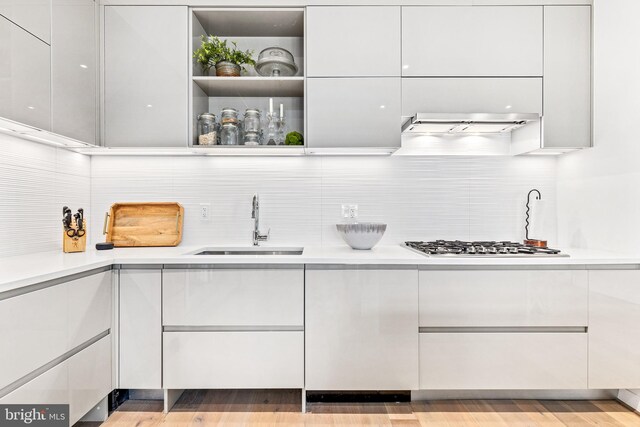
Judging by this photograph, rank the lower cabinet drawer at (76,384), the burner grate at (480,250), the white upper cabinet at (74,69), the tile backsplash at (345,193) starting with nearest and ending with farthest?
the lower cabinet drawer at (76,384) → the white upper cabinet at (74,69) → the burner grate at (480,250) → the tile backsplash at (345,193)

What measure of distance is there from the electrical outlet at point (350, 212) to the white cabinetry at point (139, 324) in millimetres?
1213

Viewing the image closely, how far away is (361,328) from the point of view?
188cm

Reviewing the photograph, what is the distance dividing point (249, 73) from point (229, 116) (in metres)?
0.40

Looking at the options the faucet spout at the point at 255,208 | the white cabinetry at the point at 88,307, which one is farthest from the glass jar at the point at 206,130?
the white cabinetry at the point at 88,307

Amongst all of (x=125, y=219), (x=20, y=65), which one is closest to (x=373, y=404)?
(x=125, y=219)

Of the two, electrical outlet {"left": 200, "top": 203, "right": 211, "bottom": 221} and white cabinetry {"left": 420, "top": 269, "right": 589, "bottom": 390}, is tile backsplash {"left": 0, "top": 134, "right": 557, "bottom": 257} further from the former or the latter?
white cabinetry {"left": 420, "top": 269, "right": 589, "bottom": 390}

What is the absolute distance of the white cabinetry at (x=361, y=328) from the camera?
1.87 meters

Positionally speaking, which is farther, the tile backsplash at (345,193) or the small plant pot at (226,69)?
the tile backsplash at (345,193)

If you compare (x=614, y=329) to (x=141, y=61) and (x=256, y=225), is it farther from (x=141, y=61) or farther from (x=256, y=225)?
(x=141, y=61)

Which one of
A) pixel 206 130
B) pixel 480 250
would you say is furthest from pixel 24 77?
pixel 480 250

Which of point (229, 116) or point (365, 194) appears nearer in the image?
point (229, 116)

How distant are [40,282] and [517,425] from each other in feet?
7.34

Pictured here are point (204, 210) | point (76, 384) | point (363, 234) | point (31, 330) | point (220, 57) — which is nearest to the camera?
point (31, 330)

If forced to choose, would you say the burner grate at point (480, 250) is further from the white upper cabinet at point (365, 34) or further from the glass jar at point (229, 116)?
the glass jar at point (229, 116)
